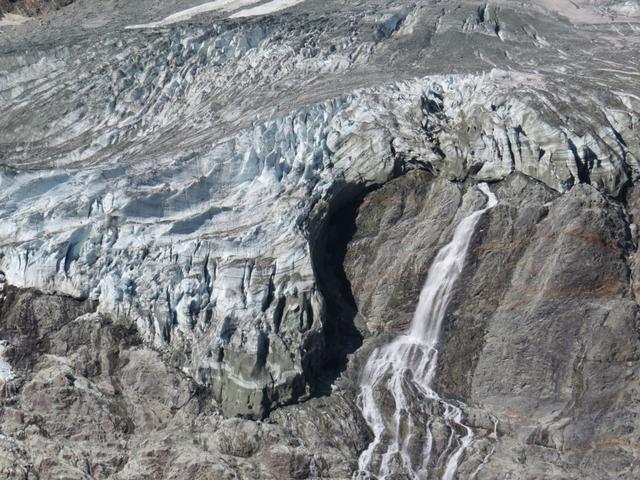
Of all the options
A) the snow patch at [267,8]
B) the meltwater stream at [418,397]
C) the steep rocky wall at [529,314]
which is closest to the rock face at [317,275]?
the steep rocky wall at [529,314]

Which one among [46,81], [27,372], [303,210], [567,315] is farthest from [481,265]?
[46,81]

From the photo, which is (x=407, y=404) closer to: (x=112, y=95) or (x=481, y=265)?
(x=481, y=265)

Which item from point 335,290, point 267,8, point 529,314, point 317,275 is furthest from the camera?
point 267,8

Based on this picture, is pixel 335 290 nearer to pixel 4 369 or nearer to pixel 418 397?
pixel 418 397

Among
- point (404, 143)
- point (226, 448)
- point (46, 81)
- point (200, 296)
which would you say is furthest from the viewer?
point (46, 81)

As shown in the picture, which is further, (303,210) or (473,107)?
(473,107)

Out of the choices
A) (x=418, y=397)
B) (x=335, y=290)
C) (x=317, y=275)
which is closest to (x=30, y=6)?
(x=317, y=275)
